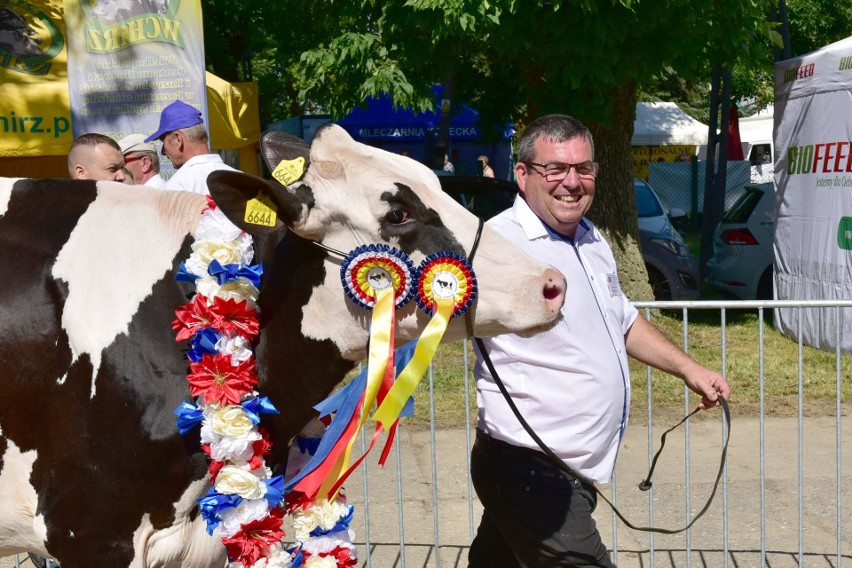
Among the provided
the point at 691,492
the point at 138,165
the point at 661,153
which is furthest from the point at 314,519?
the point at 661,153

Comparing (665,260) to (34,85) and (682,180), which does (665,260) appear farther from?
(682,180)

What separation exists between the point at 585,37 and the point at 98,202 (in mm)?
6400

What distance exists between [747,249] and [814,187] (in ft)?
6.93

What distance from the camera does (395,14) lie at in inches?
341

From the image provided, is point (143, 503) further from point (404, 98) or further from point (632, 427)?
point (404, 98)

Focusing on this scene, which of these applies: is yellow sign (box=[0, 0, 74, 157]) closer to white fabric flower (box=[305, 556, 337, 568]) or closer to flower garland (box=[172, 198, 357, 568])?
flower garland (box=[172, 198, 357, 568])

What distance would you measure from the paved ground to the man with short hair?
2.18m

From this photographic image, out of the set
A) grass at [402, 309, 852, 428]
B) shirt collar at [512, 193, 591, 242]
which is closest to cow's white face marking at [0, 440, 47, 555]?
shirt collar at [512, 193, 591, 242]

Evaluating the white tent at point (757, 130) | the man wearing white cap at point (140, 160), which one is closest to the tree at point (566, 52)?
the man wearing white cap at point (140, 160)

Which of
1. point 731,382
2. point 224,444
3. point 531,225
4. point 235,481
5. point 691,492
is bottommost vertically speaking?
point 691,492

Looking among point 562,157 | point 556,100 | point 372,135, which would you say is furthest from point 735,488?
point 372,135

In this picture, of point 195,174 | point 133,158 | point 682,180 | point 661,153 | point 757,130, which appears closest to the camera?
point 195,174

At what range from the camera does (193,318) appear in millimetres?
2588

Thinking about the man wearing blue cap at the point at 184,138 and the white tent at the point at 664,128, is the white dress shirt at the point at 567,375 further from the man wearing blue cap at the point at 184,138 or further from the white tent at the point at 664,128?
the white tent at the point at 664,128
